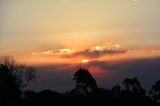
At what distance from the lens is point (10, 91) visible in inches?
3191

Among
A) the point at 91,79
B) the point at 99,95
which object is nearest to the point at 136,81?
the point at 91,79

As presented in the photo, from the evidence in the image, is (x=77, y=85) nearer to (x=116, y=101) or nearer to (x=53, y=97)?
(x=53, y=97)

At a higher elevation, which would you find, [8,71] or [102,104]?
[8,71]

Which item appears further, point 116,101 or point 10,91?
point 10,91

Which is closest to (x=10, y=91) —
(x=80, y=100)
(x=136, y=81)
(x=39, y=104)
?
(x=39, y=104)

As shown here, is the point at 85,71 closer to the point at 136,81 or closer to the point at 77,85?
the point at 77,85

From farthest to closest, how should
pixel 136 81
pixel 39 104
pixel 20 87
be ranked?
pixel 136 81, pixel 20 87, pixel 39 104

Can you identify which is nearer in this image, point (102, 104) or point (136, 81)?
point (102, 104)

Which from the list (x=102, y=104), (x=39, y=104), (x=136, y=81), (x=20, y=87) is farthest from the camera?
(x=136, y=81)

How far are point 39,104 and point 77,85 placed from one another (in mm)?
16748

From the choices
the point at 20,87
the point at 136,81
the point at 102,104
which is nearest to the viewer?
the point at 102,104

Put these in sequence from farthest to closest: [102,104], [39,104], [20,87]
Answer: [20,87] → [39,104] → [102,104]

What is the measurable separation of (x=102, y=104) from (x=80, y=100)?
168 inches

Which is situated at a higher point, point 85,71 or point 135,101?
point 85,71
